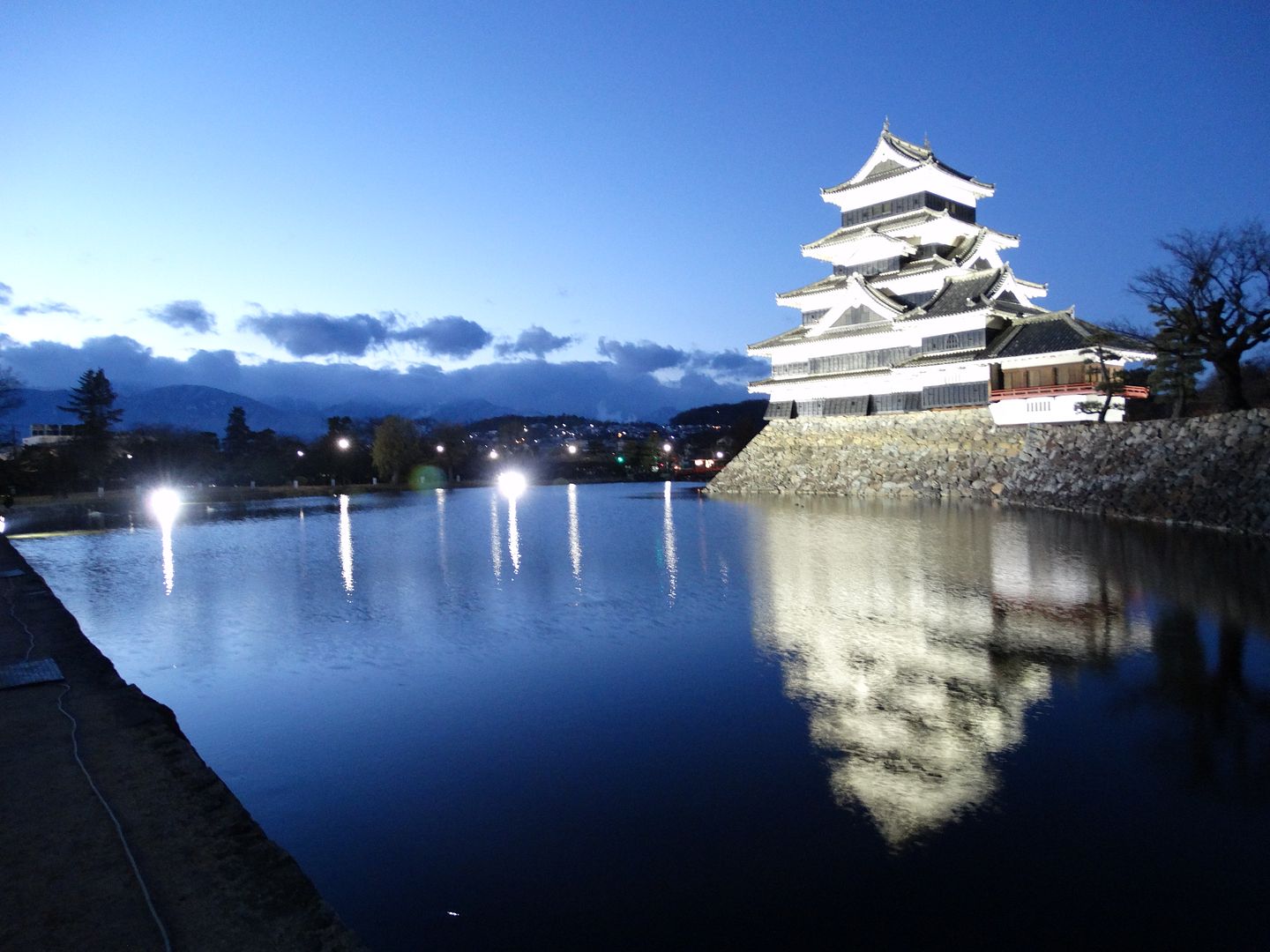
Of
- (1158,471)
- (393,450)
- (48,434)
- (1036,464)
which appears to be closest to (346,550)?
(1158,471)

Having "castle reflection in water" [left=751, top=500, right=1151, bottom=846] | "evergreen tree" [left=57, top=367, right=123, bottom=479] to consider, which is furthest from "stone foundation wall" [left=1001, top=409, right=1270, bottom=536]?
"evergreen tree" [left=57, top=367, right=123, bottom=479]

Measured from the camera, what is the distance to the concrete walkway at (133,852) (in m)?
3.15

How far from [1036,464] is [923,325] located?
28.8 feet

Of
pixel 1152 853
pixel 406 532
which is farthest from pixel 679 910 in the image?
pixel 406 532

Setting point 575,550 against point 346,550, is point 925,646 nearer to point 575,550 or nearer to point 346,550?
point 575,550

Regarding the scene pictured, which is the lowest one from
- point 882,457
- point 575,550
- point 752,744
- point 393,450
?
point 752,744

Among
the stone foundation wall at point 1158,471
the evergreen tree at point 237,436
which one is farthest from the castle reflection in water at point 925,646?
the evergreen tree at point 237,436

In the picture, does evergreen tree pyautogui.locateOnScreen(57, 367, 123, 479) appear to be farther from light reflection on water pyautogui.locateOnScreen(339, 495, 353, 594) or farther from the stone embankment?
the stone embankment

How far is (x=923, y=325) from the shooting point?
33.3m

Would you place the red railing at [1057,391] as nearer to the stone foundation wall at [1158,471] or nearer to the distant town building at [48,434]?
the stone foundation wall at [1158,471]

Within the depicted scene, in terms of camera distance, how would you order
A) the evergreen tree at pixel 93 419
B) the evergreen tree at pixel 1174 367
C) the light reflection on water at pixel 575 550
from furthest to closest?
1. the evergreen tree at pixel 93 419
2. the evergreen tree at pixel 1174 367
3. the light reflection on water at pixel 575 550

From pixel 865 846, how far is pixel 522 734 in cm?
300

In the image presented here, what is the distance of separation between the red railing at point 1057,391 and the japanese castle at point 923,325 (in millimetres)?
47

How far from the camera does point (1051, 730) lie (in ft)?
19.9
